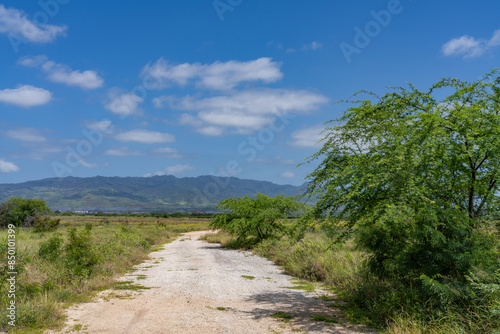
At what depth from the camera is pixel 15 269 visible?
10.1 m

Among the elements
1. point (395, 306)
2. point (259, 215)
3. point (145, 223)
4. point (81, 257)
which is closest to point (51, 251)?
point (81, 257)

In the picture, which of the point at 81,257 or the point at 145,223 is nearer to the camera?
the point at 81,257

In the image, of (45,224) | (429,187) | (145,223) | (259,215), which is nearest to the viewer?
(429,187)

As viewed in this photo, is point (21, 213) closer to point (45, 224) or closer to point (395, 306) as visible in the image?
point (45, 224)

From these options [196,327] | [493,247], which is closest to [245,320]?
[196,327]

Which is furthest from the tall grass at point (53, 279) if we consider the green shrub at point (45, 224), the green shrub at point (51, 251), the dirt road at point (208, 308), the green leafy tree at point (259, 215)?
the green shrub at point (45, 224)

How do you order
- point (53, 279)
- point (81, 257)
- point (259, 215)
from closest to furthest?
point (53, 279) < point (81, 257) < point (259, 215)

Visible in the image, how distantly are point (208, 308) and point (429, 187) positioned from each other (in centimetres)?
694

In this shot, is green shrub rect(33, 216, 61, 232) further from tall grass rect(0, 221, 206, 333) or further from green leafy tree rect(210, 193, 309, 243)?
tall grass rect(0, 221, 206, 333)

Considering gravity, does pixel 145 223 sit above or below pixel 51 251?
below

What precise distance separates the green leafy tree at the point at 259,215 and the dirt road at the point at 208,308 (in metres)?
11.1

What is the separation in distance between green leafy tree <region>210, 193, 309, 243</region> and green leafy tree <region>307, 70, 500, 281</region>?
1805 cm

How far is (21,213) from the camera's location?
45719 mm

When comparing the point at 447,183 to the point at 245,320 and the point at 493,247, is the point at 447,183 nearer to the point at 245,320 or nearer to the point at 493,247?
the point at 493,247
